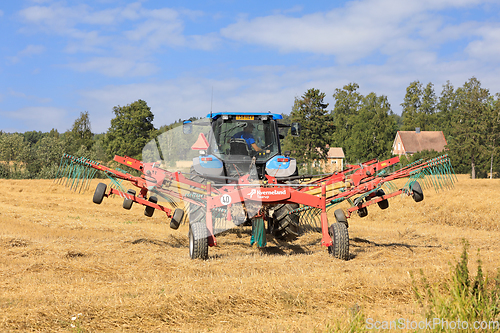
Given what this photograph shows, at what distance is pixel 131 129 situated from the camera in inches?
1895

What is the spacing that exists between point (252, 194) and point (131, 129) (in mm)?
43105

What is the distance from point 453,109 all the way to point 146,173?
3062 inches

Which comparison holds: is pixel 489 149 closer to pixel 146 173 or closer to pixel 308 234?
pixel 308 234

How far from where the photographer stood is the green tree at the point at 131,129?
4681cm

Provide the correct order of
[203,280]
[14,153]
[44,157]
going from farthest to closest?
[14,153]
[44,157]
[203,280]

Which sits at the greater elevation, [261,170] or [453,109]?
[453,109]

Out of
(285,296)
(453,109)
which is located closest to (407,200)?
(285,296)

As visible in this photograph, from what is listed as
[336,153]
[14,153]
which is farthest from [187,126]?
[336,153]

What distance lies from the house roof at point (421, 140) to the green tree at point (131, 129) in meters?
37.3

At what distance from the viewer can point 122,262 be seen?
7438 mm

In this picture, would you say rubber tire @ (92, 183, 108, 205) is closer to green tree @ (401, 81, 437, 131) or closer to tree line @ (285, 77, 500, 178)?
tree line @ (285, 77, 500, 178)

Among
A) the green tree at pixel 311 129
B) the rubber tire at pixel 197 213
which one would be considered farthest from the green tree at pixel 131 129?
the rubber tire at pixel 197 213

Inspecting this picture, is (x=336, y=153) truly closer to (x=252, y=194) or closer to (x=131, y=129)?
(x=131, y=129)

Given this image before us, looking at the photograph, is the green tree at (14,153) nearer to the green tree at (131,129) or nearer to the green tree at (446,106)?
the green tree at (131,129)
